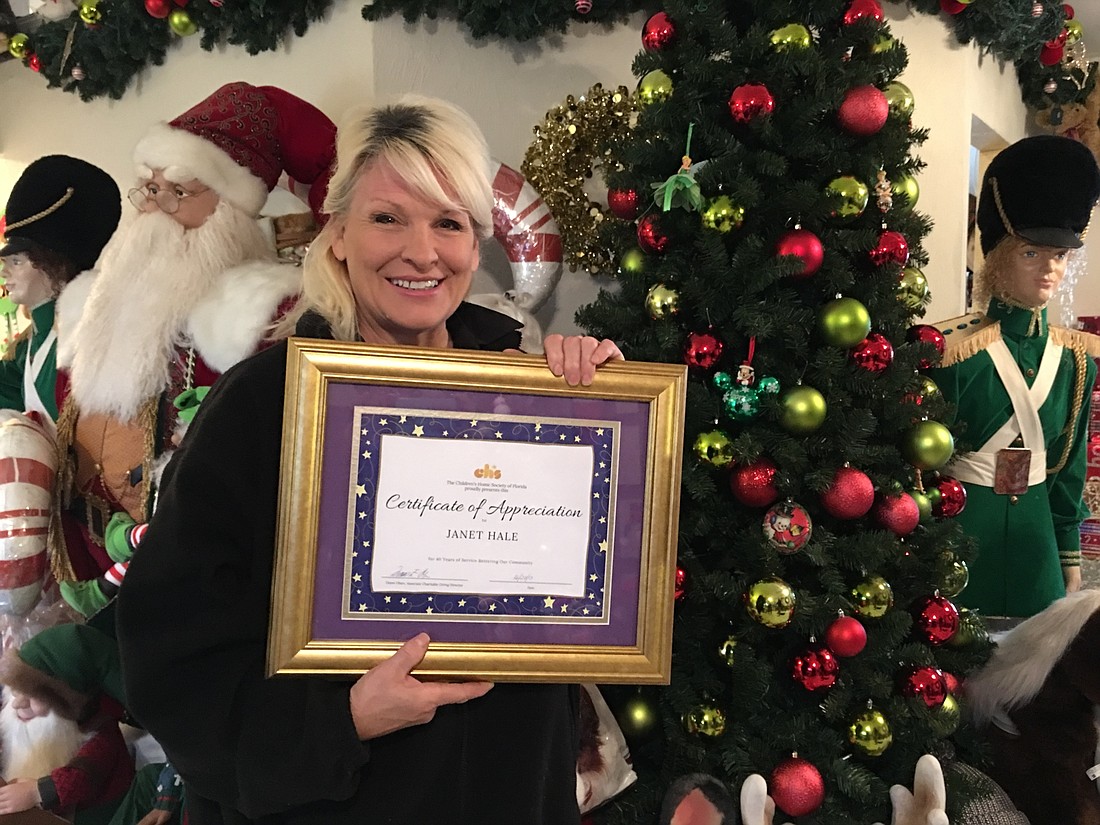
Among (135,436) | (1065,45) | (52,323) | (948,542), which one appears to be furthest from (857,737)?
(1065,45)

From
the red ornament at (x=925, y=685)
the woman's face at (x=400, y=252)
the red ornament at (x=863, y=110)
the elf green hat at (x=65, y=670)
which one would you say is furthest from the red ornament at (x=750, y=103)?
the elf green hat at (x=65, y=670)

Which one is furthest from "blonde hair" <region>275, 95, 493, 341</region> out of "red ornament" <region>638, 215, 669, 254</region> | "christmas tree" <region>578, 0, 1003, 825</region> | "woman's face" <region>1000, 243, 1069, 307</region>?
"woman's face" <region>1000, 243, 1069, 307</region>

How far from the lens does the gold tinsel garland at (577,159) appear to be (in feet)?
7.34

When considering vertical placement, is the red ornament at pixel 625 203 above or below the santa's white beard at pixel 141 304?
above

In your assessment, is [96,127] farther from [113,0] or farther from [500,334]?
[500,334]

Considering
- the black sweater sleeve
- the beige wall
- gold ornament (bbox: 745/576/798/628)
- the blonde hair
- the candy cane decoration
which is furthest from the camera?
the beige wall

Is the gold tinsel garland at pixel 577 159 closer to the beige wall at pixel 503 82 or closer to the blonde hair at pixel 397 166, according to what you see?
the beige wall at pixel 503 82

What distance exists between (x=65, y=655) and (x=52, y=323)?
0.97 meters

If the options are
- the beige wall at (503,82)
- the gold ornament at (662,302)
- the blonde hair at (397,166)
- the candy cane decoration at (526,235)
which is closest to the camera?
the blonde hair at (397,166)

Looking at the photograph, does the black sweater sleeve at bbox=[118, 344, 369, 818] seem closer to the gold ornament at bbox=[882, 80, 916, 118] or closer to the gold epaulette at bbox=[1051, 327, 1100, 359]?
the gold ornament at bbox=[882, 80, 916, 118]

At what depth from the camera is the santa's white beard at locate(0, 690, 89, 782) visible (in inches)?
67.5

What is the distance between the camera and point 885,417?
1.65 m

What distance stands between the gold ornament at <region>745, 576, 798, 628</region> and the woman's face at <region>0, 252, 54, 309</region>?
2.01m

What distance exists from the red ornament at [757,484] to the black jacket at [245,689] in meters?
0.80
